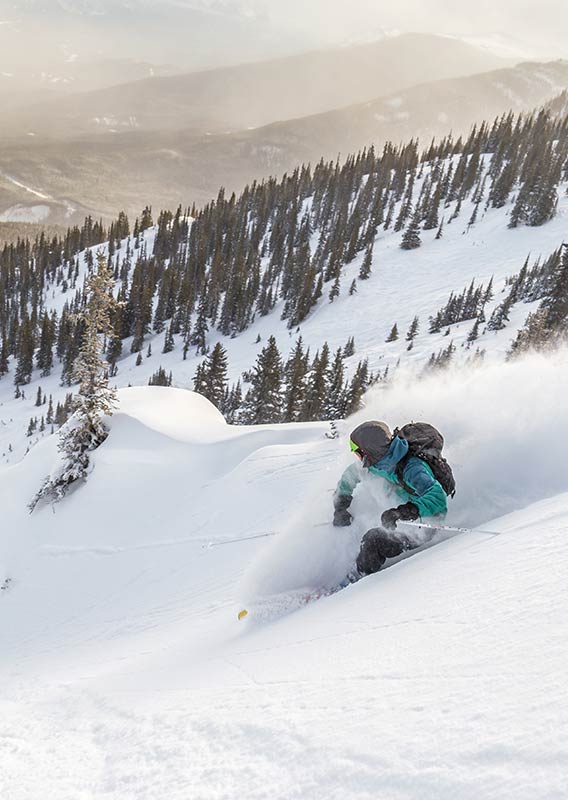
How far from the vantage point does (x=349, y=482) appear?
6.32 metres

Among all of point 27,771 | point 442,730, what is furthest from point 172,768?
point 442,730

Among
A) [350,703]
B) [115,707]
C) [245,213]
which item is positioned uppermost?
[350,703]

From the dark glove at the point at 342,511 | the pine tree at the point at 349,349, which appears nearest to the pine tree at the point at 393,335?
the pine tree at the point at 349,349

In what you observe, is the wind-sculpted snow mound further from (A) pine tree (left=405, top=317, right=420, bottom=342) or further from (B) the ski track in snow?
(A) pine tree (left=405, top=317, right=420, bottom=342)

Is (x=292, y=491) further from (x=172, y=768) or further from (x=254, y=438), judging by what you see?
(x=172, y=768)

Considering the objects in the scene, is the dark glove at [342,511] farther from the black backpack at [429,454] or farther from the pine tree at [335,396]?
the pine tree at [335,396]

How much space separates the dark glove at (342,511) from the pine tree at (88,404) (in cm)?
1241

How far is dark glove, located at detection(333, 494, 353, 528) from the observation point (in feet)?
21.1

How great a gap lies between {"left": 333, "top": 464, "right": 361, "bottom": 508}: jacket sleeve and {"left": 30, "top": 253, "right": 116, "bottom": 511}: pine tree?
12.6m

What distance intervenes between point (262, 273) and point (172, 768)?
104 metres

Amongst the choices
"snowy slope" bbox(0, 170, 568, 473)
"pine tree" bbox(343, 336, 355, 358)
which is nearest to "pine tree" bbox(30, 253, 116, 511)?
"snowy slope" bbox(0, 170, 568, 473)

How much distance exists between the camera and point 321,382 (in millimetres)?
45250

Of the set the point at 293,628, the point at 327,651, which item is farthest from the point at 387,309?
the point at 327,651

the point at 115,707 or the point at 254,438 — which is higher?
the point at 115,707
